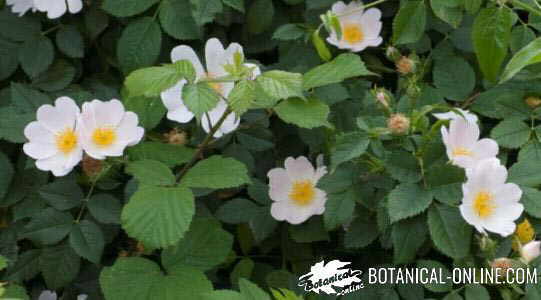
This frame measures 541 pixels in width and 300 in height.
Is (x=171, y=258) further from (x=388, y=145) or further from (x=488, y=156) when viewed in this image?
(x=488, y=156)

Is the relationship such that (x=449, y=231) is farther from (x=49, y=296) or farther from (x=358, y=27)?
(x=49, y=296)

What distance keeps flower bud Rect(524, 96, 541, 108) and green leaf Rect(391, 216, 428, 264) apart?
411 mm

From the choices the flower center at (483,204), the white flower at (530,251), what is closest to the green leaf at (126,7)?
the flower center at (483,204)

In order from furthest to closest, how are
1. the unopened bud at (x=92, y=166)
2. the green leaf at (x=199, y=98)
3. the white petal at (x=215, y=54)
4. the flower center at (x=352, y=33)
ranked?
the flower center at (x=352, y=33)
the white petal at (x=215, y=54)
the unopened bud at (x=92, y=166)
the green leaf at (x=199, y=98)

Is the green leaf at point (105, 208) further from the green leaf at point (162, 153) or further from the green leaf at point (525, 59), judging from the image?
the green leaf at point (525, 59)

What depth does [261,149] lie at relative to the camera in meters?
1.57

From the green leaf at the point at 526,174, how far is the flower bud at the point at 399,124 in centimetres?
20

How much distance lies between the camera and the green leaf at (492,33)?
1.41 m

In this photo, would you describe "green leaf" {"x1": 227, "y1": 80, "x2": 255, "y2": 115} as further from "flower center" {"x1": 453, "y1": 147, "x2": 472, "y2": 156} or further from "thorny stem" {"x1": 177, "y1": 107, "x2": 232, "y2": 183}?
"flower center" {"x1": 453, "y1": 147, "x2": 472, "y2": 156}

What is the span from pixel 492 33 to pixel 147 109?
65 cm

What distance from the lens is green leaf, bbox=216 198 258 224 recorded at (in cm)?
152

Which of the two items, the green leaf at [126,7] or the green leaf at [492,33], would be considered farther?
the green leaf at [126,7]

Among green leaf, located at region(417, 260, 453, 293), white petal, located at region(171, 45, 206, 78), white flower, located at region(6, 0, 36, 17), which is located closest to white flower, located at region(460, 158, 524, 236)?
green leaf, located at region(417, 260, 453, 293)

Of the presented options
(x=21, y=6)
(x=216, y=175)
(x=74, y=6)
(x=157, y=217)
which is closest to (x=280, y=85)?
(x=216, y=175)
